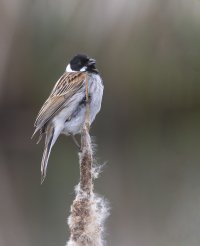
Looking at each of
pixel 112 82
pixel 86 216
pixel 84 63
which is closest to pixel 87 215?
pixel 86 216

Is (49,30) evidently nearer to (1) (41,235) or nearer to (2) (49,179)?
(2) (49,179)

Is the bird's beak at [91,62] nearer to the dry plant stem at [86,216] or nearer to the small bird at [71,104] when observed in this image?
the small bird at [71,104]

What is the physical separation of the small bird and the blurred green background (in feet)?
10.4

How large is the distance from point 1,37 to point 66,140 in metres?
1.55

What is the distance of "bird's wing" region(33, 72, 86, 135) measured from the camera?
3426mm

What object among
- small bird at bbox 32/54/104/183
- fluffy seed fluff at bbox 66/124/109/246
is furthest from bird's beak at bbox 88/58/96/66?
fluffy seed fluff at bbox 66/124/109/246

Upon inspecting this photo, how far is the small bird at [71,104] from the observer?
337cm

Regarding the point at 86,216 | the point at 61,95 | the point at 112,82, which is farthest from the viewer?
the point at 112,82

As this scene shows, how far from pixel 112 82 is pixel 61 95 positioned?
573 cm

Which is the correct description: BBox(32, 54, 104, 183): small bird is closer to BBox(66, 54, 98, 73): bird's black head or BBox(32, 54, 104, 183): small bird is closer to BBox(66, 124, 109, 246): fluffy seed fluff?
BBox(66, 54, 98, 73): bird's black head

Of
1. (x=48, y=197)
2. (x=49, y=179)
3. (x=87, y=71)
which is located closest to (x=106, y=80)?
(x=49, y=179)

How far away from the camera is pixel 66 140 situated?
30.5ft

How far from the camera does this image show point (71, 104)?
137 inches

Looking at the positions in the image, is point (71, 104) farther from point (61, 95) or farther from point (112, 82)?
point (112, 82)
